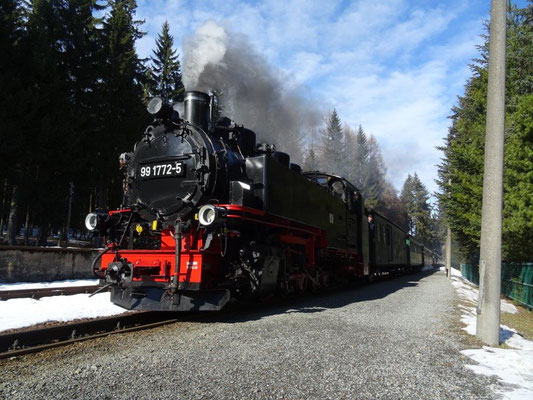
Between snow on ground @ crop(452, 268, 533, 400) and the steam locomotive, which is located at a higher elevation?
the steam locomotive

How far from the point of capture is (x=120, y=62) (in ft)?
83.2

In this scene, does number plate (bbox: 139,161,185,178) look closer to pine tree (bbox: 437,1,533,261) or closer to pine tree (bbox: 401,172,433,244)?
pine tree (bbox: 437,1,533,261)

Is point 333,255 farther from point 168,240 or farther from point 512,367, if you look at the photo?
point 512,367

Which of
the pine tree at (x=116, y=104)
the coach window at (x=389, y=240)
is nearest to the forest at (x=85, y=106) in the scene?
the pine tree at (x=116, y=104)

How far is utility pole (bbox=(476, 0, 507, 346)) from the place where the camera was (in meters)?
5.48

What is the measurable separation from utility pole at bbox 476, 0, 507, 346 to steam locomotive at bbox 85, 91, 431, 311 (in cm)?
325

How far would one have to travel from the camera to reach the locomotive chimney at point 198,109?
7309mm

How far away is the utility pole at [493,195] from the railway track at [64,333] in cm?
449

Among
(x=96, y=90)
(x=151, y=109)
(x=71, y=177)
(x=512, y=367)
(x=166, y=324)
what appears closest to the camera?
(x=512, y=367)

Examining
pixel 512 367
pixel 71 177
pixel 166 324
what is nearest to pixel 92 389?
pixel 166 324

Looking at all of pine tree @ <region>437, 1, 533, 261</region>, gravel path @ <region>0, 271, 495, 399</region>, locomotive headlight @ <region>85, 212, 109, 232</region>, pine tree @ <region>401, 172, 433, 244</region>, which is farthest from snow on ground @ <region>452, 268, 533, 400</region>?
pine tree @ <region>401, 172, 433, 244</region>

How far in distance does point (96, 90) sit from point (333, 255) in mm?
19406

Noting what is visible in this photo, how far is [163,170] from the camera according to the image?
6.91m

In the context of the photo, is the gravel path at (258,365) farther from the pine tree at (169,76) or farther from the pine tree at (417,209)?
the pine tree at (417,209)
